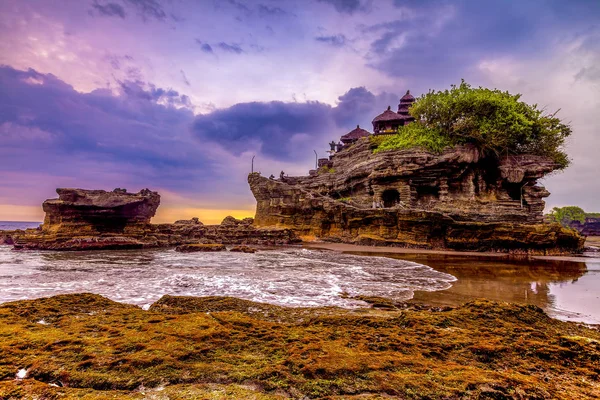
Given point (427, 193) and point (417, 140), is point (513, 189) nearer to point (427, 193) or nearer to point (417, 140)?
point (427, 193)

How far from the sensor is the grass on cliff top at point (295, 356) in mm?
2453

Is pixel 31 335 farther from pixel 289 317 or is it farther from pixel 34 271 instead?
pixel 34 271

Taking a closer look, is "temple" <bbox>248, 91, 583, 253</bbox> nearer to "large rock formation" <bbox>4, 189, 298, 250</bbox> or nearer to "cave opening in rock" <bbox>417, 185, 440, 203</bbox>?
"cave opening in rock" <bbox>417, 185, 440, 203</bbox>

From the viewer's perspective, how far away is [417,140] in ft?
95.7

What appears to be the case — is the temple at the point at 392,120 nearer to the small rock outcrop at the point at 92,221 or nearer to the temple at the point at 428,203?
the temple at the point at 428,203

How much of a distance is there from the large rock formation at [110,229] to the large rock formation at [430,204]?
4770mm

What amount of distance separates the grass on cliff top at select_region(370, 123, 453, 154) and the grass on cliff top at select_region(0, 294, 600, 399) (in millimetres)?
26205

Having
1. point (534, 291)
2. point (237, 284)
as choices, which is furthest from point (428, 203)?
point (237, 284)

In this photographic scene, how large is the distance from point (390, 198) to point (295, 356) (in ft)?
97.7

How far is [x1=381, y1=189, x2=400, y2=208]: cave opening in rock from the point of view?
99.7ft

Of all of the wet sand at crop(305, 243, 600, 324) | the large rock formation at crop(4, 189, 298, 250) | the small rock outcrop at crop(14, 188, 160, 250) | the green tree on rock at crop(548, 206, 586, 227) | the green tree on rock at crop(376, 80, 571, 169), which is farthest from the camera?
the green tree on rock at crop(548, 206, 586, 227)

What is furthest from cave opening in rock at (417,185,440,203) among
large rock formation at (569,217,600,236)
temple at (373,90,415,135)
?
large rock formation at (569,217,600,236)

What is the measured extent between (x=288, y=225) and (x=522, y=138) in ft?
83.7

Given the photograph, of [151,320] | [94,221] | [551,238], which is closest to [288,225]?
[94,221]
